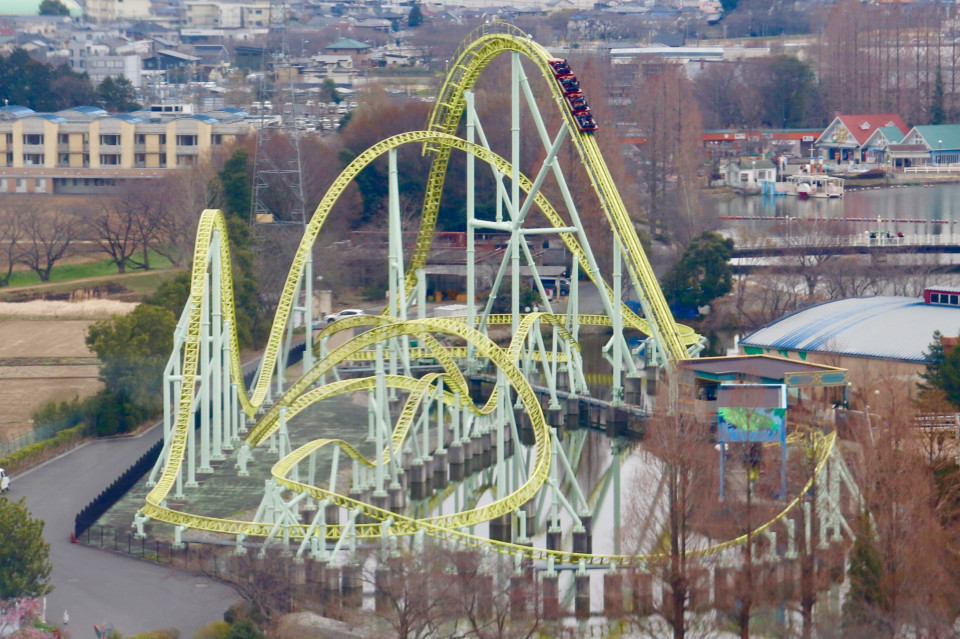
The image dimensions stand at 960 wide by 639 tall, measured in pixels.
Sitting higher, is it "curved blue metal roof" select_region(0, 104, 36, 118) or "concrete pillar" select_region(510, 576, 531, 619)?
"curved blue metal roof" select_region(0, 104, 36, 118)

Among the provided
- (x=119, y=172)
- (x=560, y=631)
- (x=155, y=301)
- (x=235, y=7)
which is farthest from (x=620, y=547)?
(x=235, y=7)

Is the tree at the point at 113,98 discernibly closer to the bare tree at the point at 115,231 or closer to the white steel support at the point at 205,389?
the bare tree at the point at 115,231

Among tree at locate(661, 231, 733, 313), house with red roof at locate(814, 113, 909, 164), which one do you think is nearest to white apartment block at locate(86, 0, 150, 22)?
house with red roof at locate(814, 113, 909, 164)

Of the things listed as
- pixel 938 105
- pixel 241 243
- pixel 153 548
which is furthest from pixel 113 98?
pixel 153 548

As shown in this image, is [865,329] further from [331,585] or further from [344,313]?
[331,585]

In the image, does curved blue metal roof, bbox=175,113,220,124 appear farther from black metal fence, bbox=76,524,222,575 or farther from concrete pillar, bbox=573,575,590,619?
concrete pillar, bbox=573,575,590,619

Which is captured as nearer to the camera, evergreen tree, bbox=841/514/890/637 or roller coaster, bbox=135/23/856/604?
evergreen tree, bbox=841/514/890/637

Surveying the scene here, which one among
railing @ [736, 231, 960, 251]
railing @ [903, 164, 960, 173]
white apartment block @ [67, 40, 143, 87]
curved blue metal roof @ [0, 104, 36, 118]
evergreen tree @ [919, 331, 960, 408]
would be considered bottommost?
evergreen tree @ [919, 331, 960, 408]
